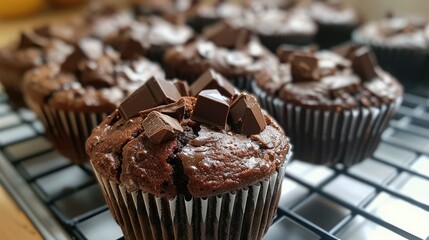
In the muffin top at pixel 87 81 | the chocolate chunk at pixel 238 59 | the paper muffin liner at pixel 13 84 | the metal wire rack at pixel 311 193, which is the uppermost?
the paper muffin liner at pixel 13 84

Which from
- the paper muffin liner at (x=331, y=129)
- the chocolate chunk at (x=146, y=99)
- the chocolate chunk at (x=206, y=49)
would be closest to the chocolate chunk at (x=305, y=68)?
the paper muffin liner at (x=331, y=129)

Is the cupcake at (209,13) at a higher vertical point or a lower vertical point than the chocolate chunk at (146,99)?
higher

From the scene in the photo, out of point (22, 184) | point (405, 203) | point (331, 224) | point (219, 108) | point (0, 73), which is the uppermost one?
point (0, 73)

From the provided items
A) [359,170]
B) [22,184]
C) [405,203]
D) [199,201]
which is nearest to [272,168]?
[199,201]

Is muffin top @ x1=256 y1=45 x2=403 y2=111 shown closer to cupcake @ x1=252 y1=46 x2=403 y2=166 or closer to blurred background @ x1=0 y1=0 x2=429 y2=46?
cupcake @ x1=252 y1=46 x2=403 y2=166

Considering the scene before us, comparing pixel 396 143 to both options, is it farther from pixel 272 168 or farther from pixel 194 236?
pixel 194 236

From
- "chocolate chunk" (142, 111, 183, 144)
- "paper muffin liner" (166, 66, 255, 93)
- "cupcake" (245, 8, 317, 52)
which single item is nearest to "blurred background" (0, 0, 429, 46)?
"cupcake" (245, 8, 317, 52)

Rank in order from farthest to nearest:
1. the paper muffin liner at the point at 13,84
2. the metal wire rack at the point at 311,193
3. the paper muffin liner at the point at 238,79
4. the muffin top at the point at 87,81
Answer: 1. the paper muffin liner at the point at 13,84
2. the paper muffin liner at the point at 238,79
3. the muffin top at the point at 87,81
4. the metal wire rack at the point at 311,193

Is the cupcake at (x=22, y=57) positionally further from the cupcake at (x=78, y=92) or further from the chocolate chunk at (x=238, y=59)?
the chocolate chunk at (x=238, y=59)
